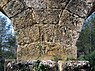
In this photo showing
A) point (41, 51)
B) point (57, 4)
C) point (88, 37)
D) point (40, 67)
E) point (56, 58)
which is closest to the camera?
point (40, 67)

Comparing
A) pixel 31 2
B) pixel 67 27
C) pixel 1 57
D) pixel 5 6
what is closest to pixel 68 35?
pixel 67 27

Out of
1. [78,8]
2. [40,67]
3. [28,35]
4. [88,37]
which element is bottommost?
[40,67]

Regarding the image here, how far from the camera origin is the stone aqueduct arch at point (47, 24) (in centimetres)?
381

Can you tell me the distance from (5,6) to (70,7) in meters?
0.79

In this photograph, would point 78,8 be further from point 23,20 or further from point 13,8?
point 13,8

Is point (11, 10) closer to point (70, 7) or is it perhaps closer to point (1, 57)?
point (70, 7)

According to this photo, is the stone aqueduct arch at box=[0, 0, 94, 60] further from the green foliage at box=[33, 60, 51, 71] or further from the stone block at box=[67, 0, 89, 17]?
the green foliage at box=[33, 60, 51, 71]

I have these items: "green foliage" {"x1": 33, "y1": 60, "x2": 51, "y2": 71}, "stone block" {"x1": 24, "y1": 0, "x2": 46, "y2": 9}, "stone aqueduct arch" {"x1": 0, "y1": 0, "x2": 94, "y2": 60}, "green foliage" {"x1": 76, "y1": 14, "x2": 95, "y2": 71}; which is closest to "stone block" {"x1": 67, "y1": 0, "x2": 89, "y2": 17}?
"stone aqueduct arch" {"x1": 0, "y1": 0, "x2": 94, "y2": 60}

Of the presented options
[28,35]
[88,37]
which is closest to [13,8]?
[28,35]

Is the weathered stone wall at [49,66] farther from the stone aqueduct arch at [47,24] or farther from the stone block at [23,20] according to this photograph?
the stone block at [23,20]

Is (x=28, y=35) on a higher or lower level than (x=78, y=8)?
lower

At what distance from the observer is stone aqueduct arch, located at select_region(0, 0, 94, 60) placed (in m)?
3.81

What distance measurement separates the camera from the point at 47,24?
3.87 metres

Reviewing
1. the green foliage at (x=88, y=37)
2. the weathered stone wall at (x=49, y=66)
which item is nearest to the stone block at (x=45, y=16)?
the weathered stone wall at (x=49, y=66)
